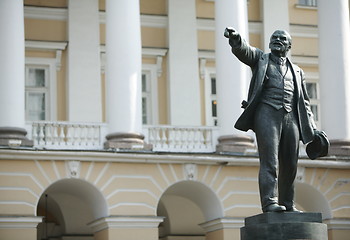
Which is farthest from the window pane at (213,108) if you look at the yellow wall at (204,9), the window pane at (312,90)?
the window pane at (312,90)

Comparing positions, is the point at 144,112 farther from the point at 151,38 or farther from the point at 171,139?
the point at 171,139

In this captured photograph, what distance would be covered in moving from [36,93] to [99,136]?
409 cm

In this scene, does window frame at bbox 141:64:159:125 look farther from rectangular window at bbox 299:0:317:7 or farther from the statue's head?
the statue's head

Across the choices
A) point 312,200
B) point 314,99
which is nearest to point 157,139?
point 312,200

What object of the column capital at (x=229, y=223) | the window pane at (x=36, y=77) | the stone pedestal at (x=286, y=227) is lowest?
the column capital at (x=229, y=223)

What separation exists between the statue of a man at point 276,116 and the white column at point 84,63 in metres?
16.5

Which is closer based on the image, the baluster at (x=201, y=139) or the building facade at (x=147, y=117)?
the building facade at (x=147, y=117)

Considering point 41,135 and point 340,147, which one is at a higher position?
point 41,135

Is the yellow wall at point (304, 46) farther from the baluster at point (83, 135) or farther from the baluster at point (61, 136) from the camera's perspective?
the baluster at point (61, 136)

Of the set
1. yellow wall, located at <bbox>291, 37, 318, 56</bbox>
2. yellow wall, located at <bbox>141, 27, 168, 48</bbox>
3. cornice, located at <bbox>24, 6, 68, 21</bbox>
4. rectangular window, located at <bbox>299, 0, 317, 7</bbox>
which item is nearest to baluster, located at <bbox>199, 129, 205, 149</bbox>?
yellow wall, located at <bbox>141, 27, 168, 48</bbox>

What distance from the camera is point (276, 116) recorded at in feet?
38.2

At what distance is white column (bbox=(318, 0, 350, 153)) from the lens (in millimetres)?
26547

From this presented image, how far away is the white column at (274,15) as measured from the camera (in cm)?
3053

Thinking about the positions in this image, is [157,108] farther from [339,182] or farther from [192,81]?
[339,182]
